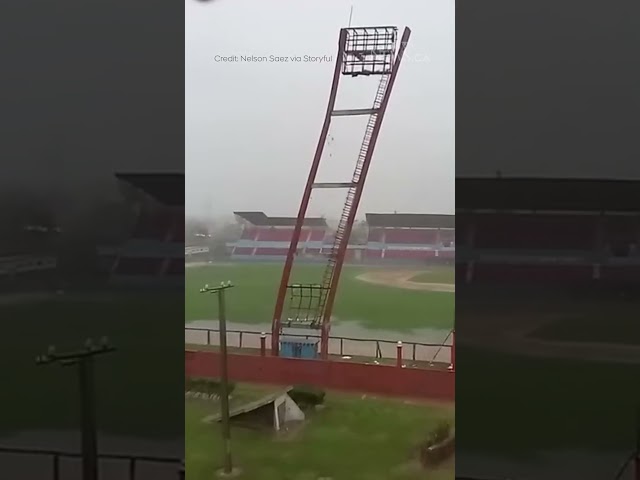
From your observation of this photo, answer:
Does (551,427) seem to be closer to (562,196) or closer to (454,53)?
(562,196)

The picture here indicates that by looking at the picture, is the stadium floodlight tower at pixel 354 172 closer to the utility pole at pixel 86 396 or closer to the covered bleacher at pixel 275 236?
the covered bleacher at pixel 275 236

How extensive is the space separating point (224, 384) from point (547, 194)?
924 millimetres

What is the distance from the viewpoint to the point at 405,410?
1549 mm

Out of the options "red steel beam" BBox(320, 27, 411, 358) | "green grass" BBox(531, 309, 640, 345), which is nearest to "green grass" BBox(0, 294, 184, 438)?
"red steel beam" BBox(320, 27, 411, 358)

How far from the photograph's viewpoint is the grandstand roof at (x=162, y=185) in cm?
156

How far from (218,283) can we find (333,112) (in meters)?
0.51

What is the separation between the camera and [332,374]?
5.13 feet

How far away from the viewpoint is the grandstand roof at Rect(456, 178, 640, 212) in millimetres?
1488

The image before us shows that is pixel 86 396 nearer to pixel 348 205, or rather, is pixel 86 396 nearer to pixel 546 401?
pixel 348 205

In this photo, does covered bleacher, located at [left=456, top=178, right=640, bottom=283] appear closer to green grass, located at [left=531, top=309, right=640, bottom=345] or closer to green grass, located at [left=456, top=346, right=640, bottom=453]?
green grass, located at [left=531, top=309, right=640, bottom=345]

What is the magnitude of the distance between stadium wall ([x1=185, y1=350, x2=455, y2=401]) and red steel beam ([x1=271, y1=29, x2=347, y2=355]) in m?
0.05

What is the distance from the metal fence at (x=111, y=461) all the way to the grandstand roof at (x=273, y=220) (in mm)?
639

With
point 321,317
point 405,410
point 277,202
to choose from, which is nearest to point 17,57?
point 277,202

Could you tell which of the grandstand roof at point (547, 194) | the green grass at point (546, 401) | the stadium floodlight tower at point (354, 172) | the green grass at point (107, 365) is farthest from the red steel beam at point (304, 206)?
the green grass at point (546, 401)
